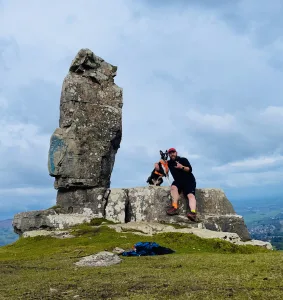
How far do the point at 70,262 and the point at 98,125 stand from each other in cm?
1064

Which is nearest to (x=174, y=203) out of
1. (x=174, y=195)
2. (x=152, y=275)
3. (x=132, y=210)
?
(x=174, y=195)

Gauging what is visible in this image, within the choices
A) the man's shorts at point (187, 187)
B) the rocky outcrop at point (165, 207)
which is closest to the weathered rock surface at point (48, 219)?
the rocky outcrop at point (165, 207)

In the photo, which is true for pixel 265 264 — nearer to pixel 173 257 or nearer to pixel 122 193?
pixel 173 257

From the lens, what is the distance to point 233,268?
1018 centimetres

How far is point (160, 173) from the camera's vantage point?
2245 centimetres

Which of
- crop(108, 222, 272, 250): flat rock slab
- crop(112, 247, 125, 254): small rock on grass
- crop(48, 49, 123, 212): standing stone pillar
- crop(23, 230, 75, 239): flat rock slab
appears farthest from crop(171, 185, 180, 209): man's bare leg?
crop(112, 247, 125, 254): small rock on grass

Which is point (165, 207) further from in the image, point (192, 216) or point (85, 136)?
point (85, 136)

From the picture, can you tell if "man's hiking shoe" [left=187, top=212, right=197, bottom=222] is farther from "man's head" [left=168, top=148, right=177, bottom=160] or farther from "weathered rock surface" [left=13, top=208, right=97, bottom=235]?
"weathered rock surface" [left=13, top=208, right=97, bottom=235]

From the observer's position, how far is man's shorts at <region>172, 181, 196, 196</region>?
67.0ft

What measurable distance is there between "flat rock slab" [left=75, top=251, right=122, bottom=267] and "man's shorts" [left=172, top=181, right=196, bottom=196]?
27.4 feet

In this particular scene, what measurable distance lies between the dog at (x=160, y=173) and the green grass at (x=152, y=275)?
6.39 metres

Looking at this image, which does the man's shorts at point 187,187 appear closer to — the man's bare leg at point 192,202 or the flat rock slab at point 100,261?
the man's bare leg at point 192,202

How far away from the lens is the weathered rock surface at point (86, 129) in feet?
71.7

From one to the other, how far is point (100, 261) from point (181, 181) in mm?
9064
